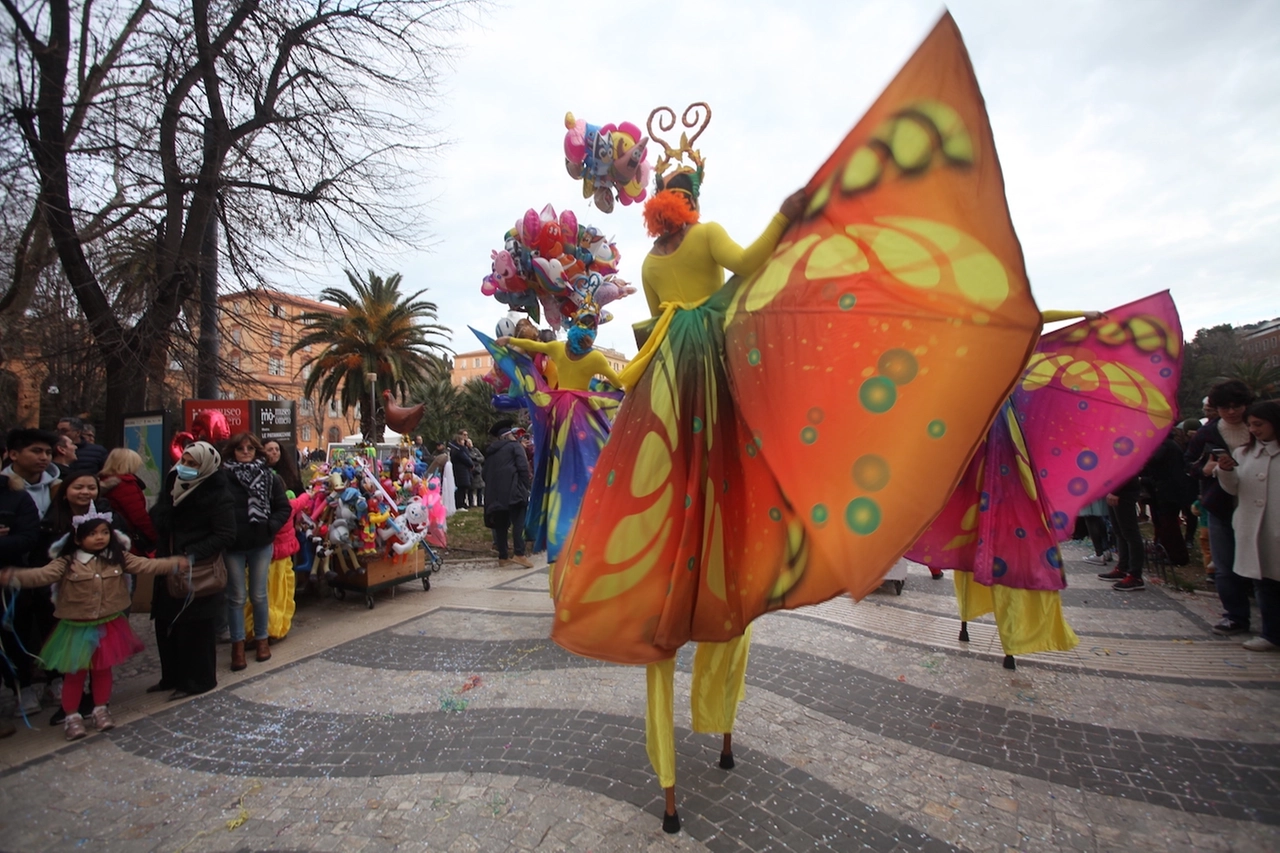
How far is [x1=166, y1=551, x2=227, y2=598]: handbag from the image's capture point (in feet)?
12.1

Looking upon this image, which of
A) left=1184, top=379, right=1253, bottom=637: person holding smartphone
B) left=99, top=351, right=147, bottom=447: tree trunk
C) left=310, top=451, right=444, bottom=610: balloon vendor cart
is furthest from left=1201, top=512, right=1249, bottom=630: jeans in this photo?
left=99, top=351, right=147, bottom=447: tree trunk

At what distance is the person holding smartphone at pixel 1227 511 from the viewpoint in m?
4.35

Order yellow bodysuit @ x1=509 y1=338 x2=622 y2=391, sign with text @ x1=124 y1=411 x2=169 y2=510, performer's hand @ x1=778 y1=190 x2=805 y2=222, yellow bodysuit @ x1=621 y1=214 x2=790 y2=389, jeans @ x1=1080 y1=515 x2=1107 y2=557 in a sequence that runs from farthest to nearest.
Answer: jeans @ x1=1080 y1=515 x2=1107 y2=557, sign with text @ x1=124 y1=411 x2=169 y2=510, yellow bodysuit @ x1=509 y1=338 x2=622 y2=391, yellow bodysuit @ x1=621 y1=214 x2=790 y2=389, performer's hand @ x1=778 y1=190 x2=805 y2=222

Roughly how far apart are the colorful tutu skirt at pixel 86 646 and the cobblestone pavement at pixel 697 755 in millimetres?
391

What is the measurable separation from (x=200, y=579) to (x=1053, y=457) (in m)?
5.59

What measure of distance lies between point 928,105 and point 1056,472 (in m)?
3.17

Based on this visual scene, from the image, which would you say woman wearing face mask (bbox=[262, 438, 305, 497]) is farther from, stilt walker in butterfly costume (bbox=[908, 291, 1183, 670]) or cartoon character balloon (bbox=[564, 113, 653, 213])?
stilt walker in butterfly costume (bbox=[908, 291, 1183, 670])

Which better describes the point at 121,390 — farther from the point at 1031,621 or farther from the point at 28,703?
the point at 1031,621

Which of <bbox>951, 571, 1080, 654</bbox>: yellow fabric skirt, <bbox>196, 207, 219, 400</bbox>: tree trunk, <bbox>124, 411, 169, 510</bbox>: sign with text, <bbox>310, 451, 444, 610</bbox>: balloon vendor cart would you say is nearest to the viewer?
<bbox>951, 571, 1080, 654</bbox>: yellow fabric skirt

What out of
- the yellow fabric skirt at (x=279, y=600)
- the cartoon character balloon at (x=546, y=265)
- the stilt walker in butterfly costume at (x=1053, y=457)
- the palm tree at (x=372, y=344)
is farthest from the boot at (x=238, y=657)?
the palm tree at (x=372, y=344)

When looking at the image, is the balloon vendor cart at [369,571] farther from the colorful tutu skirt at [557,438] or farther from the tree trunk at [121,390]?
the tree trunk at [121,390]

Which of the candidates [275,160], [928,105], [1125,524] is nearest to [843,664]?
[928,105]

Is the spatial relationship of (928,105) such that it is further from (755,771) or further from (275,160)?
(275,160)

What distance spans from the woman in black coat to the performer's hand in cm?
394
